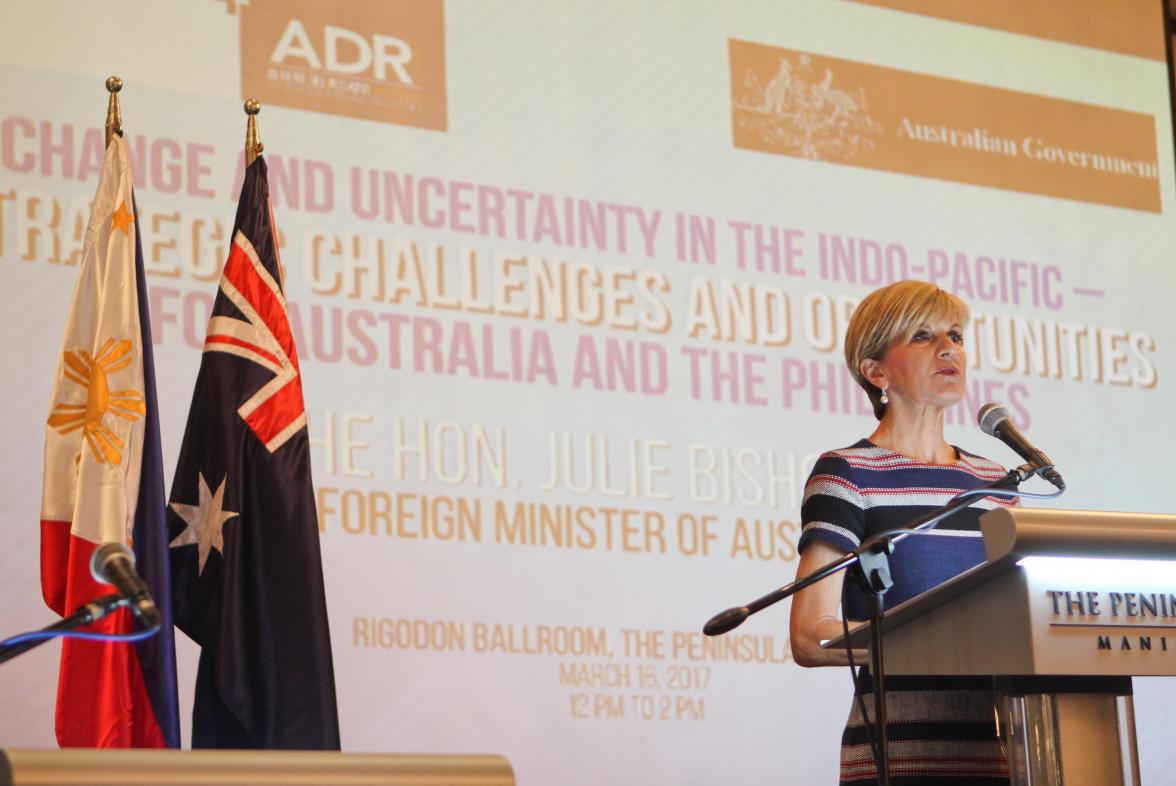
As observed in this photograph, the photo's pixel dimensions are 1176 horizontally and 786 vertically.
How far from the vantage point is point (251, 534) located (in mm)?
3305

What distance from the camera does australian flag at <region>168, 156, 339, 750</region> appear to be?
10.4 ft

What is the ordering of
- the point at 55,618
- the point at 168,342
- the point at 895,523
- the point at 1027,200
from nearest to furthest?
the point at 895,523, the point at 55,618, the point at 168,342, the point at 1027,200

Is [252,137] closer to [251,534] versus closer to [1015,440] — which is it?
[251,534]

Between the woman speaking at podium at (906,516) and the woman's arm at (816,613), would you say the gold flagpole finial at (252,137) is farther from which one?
the woman's arm at (816,613)

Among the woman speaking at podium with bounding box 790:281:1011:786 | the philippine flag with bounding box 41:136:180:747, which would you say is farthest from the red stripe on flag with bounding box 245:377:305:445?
the woman speaking at podium with bounding box 790:281:1011:786

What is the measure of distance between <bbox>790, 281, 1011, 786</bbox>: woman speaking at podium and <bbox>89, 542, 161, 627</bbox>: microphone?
1064 millimetres

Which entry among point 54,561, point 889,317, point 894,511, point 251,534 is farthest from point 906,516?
point 54,561

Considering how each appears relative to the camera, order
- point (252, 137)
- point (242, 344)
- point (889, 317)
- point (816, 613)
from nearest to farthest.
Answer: point (816, 613) < point (889, 317) < point (242, 344) < point (252, 137)

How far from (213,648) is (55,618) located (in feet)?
1.61

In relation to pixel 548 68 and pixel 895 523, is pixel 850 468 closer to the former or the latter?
pixel 895 523

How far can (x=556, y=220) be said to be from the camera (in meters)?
4.32

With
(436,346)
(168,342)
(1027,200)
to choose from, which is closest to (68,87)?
(168,342)

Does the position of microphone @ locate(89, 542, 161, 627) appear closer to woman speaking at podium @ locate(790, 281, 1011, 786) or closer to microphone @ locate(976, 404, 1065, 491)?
woman speaking at podium @ locate(790, 281, 1011, 786)

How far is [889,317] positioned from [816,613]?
0.57m
